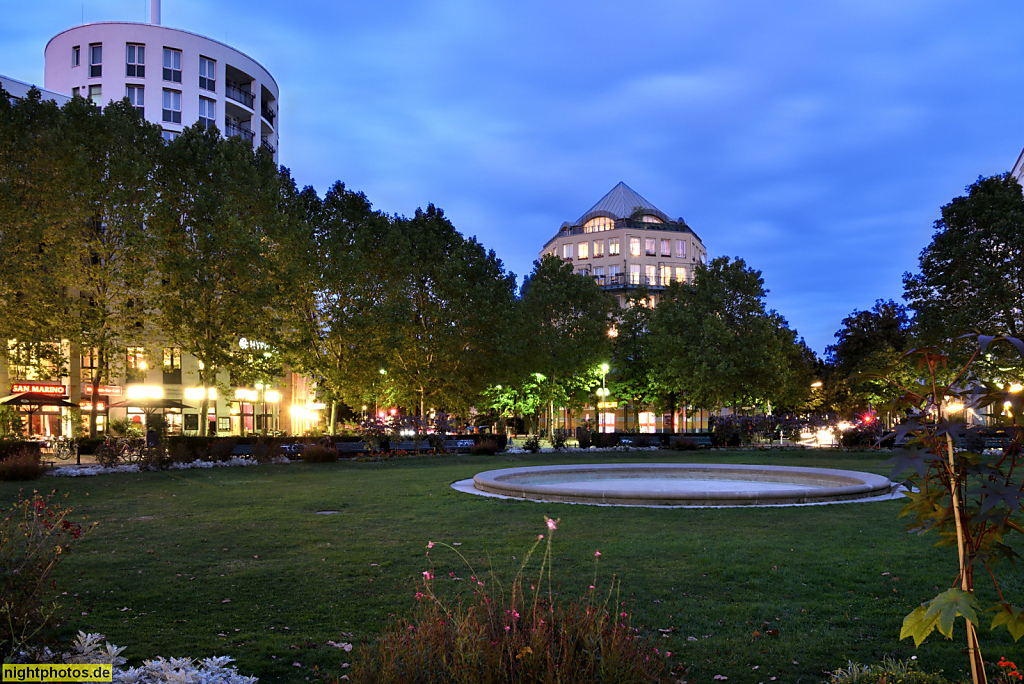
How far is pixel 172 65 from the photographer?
5438 centimetres

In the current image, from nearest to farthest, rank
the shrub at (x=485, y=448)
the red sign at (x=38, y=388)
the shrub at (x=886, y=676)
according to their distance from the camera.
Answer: the shrub at (x=886, y=676) → the shrub at (x=485, y=448) → the red sign at (x=38, y=388)

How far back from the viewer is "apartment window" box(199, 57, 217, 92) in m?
55.1

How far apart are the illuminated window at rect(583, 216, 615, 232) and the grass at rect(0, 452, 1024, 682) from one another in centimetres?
7096

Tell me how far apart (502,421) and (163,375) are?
26519mm

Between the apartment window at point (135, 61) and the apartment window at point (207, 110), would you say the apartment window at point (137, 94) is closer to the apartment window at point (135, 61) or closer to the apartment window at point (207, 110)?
the apartment window at point (135, 61)

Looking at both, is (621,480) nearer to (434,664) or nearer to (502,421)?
(434,664)

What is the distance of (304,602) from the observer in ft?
22.7

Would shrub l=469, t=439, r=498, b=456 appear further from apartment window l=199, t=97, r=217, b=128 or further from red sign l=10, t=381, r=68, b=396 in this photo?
apartment window l=199, t=97, r=217, b=128

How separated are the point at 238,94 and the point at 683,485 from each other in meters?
53.1

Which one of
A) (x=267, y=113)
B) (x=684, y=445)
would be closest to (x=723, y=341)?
(x=684, y=445)

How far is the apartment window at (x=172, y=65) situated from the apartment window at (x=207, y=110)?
2.26 metres

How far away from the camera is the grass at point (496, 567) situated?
555 cm

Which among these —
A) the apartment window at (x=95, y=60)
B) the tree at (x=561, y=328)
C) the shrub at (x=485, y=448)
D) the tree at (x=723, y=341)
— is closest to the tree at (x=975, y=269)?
the tree at (x=723, y=341)

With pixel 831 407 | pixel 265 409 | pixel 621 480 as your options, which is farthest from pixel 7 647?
pixel 831 407
